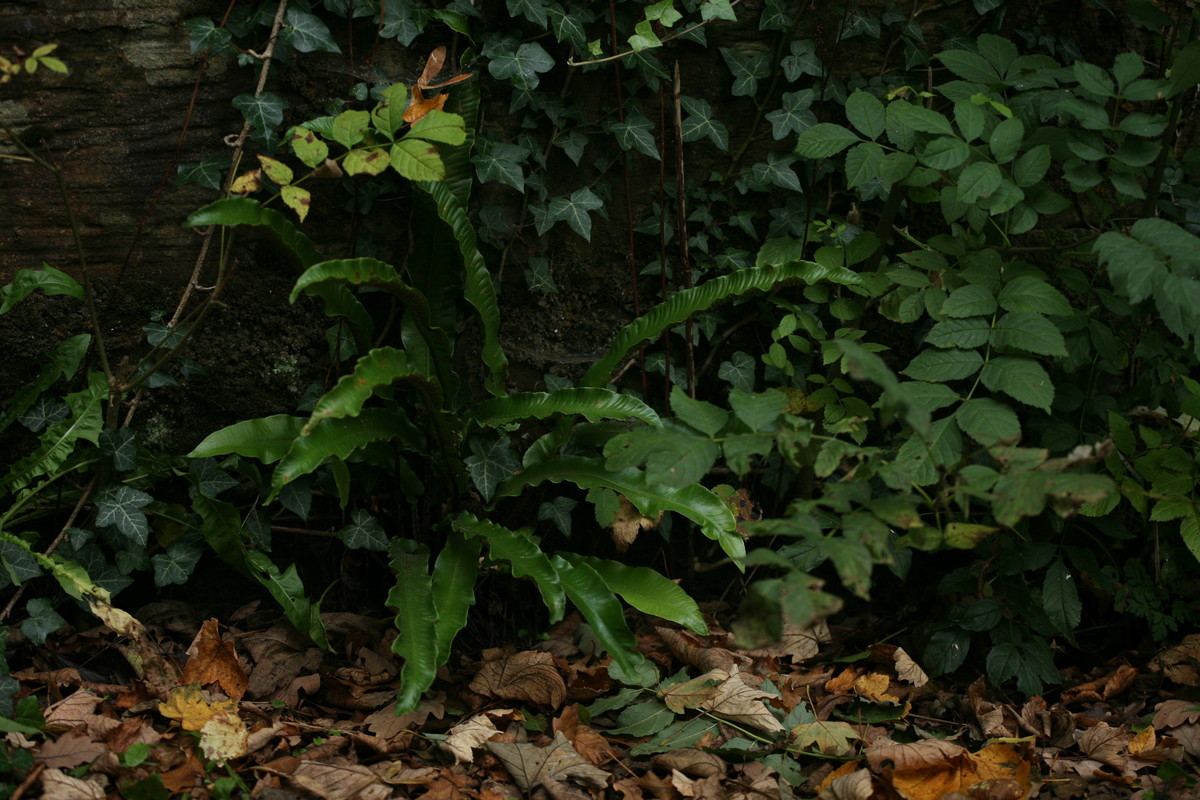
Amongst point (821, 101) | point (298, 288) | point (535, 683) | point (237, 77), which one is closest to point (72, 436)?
point (298, 288)

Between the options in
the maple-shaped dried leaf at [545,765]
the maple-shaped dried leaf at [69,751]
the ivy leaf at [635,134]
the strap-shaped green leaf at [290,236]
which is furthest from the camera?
the ivy leaf at [635,134]

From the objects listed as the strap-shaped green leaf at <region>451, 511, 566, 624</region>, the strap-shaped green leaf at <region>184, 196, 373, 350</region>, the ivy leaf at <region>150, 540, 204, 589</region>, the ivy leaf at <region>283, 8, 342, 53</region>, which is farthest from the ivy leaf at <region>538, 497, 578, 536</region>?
the ivy leaf at <region>283, 8, 342, 53</region>

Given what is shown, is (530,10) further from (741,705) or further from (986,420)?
(741,705)

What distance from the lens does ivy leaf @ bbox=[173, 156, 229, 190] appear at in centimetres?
241

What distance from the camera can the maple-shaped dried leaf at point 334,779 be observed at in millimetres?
1845

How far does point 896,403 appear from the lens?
1.51m

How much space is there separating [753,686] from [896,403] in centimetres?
108

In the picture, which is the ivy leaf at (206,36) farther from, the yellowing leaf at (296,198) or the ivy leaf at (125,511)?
the ivy leaf at (125,511)

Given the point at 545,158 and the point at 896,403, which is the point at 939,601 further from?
the point at 545,158

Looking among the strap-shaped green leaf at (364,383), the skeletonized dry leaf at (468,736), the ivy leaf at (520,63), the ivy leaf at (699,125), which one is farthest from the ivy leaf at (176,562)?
the ivy leaf at (699,125)

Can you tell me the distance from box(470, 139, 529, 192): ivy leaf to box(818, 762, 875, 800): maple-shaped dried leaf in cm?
169

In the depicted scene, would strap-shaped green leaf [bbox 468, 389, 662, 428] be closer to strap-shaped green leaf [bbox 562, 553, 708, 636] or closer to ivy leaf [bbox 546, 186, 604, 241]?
strap-shaped green leaf [bbox 562, 553, 708, 636]

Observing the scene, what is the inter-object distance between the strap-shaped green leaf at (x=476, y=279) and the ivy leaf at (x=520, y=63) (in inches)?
13.9

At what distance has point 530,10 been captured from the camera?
2.47 m
